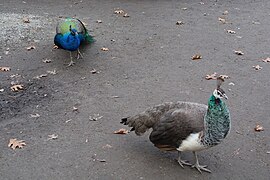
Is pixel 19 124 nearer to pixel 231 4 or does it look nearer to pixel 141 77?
pixel 141 77

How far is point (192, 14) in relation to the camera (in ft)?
31.0

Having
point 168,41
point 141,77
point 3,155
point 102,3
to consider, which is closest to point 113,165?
point 3,155

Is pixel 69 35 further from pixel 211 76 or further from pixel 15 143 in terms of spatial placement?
pixel 15 143

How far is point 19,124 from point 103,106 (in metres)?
1.12

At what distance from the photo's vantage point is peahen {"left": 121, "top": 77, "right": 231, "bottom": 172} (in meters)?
3.73

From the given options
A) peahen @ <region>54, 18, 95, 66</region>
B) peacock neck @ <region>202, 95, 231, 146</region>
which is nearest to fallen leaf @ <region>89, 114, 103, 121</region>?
peacock neck @ <region>202, 95, 231, 146</region>

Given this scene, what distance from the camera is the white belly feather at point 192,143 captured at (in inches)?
150

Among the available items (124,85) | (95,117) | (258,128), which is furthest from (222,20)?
(95,117)

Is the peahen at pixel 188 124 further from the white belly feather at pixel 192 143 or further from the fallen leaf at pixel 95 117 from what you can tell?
the fallen leaf at pixel 95 117

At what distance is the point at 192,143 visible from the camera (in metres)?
3.85

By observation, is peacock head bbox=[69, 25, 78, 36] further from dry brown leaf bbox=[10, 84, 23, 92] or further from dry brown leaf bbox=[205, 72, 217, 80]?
dry brown leaf bbox=[205, 72, 217, 80]

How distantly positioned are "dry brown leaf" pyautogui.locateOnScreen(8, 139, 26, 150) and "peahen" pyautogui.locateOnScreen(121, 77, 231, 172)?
1.33 meters

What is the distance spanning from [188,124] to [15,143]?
2036mm

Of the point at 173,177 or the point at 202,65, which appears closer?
the point at 173,177
